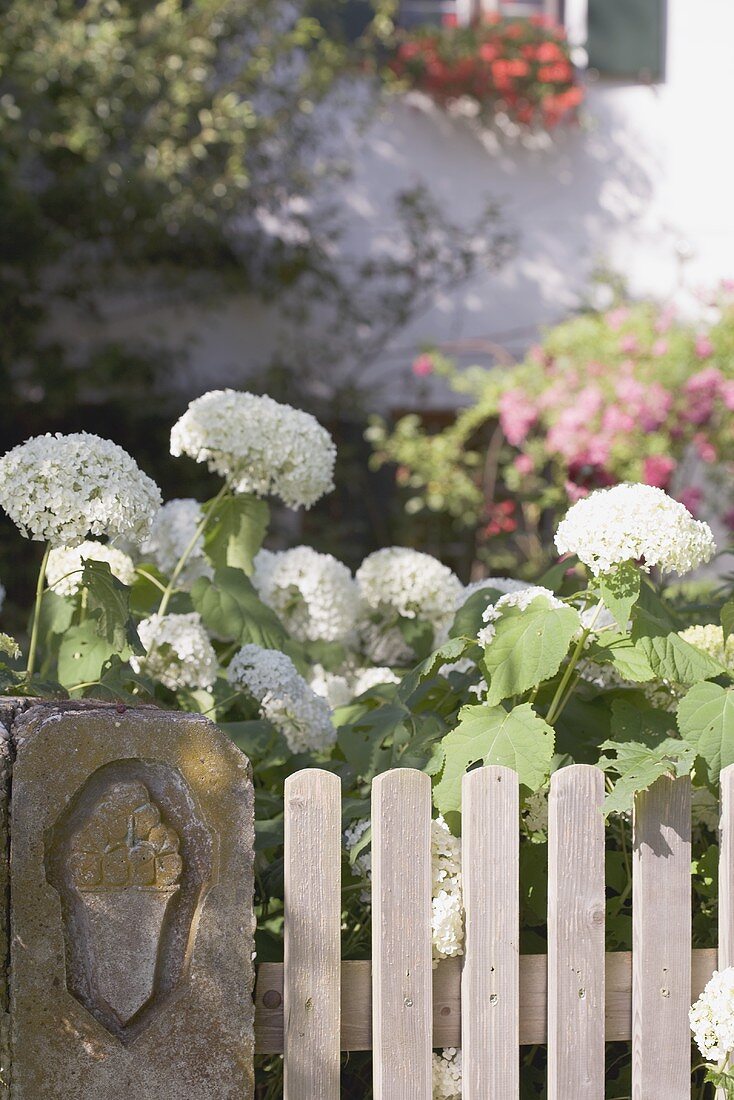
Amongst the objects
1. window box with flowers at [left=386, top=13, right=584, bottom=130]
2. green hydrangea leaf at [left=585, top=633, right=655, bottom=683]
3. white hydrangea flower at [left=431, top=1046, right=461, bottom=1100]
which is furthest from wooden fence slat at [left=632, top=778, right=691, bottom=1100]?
window box with flowers at [left=386, top=13, right=584, bottom=130]

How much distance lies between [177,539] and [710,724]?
4.38ft

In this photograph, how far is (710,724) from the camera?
190 cm

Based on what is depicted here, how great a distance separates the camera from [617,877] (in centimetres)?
207

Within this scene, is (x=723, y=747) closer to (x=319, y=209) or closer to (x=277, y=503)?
(x=277, y=503)

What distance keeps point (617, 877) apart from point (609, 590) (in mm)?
502

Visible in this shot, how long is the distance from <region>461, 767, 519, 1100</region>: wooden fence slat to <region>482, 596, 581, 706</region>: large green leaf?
0.15 metres

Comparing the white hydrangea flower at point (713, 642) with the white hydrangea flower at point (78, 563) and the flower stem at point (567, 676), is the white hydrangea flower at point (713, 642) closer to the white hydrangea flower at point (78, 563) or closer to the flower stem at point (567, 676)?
the flower stem at point (567, 676)

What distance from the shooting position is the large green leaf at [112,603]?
2.00 meters

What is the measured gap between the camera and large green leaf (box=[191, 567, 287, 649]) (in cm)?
245

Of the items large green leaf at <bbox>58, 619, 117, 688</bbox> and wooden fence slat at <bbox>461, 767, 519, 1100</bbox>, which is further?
large green leaf at <bbox>58, 619, 117, 688</bbox>

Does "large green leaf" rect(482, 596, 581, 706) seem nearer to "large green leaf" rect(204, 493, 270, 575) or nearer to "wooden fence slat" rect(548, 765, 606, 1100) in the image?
"wooden fence slat" rect(548, 765, 606, 1100)

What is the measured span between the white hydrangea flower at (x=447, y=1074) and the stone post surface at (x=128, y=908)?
303mm

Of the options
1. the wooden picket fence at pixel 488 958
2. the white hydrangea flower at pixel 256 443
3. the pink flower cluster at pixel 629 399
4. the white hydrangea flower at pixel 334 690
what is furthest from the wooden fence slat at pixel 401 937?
the pink flower cluster at pixel 629 399

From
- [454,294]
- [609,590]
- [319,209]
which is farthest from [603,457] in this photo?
[609,590]
